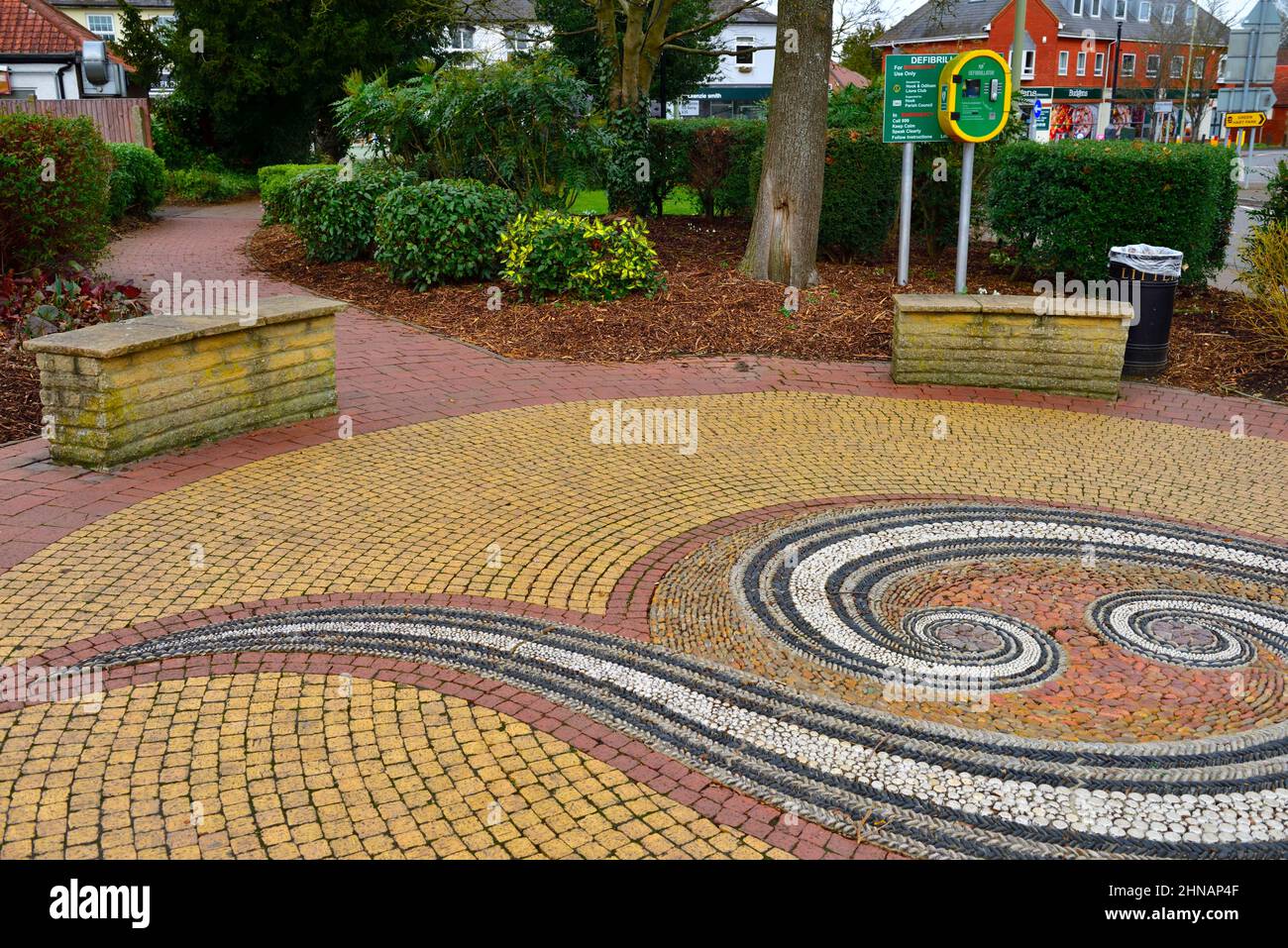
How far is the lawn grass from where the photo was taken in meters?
19.3

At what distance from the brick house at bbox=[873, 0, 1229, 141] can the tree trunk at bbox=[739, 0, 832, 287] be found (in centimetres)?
4459

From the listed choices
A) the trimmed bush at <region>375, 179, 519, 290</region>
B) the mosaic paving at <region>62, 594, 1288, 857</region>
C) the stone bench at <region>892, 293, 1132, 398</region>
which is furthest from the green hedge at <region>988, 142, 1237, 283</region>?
the mosaic paving at <region>62, 594, 1288, 857</region>

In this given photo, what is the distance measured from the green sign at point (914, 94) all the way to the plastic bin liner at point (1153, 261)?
3.14 meters

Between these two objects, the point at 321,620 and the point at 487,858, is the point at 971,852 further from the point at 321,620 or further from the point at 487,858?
the point at 321,620

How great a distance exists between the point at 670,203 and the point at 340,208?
970 centimetres

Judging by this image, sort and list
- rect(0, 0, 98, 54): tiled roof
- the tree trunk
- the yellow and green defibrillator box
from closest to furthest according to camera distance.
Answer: the yellow and green defibrillator box, the tree trunk, rect(0, 0, 98, 54): tiled roof

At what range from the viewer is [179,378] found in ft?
24.3

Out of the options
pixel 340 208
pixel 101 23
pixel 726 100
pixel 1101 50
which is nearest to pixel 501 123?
pixel 340 208

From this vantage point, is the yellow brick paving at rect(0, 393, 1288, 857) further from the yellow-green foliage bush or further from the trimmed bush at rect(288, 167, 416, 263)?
the trimmed bush at rect(288, 167, 416, 263)

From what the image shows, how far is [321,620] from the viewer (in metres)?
5.12

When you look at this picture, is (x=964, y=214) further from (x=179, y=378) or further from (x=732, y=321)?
(x=179, y=378)

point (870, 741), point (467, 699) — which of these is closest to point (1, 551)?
point (467, 699)

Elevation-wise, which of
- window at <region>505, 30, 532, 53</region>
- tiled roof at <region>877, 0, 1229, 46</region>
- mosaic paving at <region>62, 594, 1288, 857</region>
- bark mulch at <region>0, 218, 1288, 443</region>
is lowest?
mosaic paving at <region>62, 594, 1288, 857</region>

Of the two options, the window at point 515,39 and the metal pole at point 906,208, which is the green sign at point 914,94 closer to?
the metal pole at point 906,208
